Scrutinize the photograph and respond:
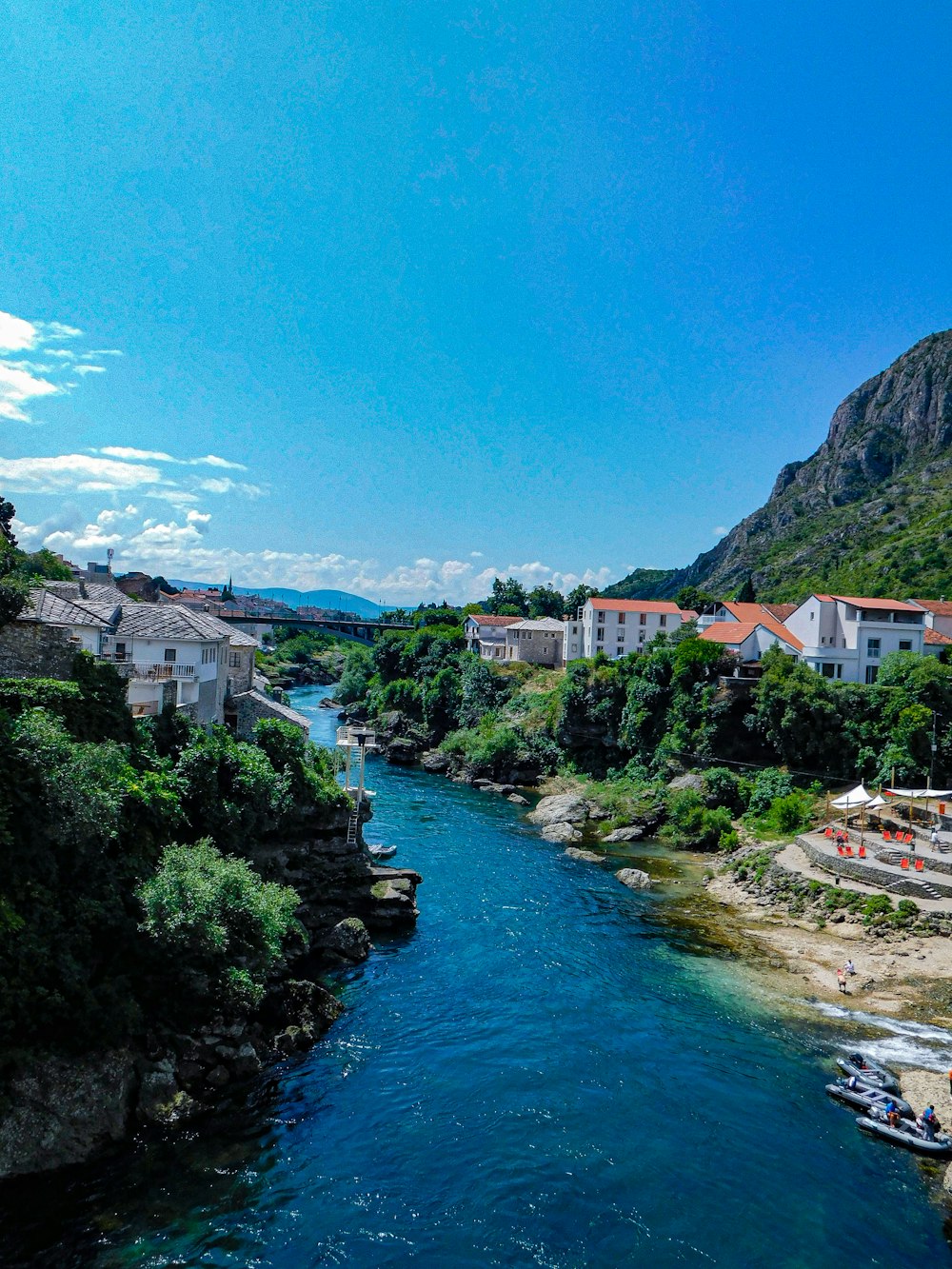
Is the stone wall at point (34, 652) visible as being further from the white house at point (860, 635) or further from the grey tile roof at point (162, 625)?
the white house at point (860, 635)

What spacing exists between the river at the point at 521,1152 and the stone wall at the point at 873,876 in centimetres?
1087

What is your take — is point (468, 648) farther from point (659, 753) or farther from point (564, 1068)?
point (564, 1068)

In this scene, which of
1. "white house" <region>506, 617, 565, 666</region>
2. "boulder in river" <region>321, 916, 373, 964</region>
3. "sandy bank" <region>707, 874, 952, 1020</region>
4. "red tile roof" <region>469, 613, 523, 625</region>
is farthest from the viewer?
"red tile roof" <region>469, 613, 523, 625</region>

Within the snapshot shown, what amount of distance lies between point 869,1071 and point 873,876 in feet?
52.3

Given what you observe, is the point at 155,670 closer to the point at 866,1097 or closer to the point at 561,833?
the point at 866,1097

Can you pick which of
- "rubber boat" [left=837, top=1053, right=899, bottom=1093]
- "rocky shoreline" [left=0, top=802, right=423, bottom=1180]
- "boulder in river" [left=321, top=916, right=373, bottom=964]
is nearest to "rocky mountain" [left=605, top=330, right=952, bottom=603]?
"rubber boat" [left=837, top=1053, right=899, bottom=1093]

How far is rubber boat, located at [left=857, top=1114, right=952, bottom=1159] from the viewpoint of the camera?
64.4 feet

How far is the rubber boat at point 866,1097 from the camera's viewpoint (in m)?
20.9

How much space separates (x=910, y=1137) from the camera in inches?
785

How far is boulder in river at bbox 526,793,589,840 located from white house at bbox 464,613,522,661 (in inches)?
1591

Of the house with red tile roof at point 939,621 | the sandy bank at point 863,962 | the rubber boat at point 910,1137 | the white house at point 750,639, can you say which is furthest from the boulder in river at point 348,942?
the house with red tile roof at point 939,621

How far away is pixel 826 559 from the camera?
135625mm

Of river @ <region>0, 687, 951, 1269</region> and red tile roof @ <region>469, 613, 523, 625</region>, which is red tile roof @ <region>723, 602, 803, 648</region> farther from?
river @ <region>0, 687, 951, 1269</region>

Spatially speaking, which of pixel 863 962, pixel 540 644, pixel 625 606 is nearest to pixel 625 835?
pixel 863 962
